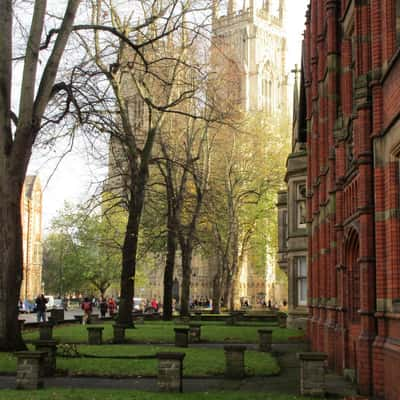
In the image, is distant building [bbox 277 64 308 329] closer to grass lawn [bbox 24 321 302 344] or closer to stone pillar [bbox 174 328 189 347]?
grass lawn [bbox 24 321 302 344]

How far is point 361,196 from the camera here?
13.2m

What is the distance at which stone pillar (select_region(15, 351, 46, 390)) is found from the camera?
525 inches

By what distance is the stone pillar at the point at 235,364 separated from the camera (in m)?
15.7

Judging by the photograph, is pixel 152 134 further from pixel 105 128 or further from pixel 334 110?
pixel 334 110

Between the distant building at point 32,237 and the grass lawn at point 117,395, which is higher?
the distant building at point 32,237

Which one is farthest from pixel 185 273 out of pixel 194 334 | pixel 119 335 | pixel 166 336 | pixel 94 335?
pixel 94 335

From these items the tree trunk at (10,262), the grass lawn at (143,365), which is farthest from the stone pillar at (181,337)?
the tree trunk at (10,262)

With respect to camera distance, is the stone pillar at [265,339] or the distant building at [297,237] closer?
the stone pillar at [265,339]

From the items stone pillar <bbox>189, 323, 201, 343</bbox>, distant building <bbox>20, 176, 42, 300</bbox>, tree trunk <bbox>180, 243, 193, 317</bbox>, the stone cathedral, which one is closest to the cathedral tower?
the stone cathedral

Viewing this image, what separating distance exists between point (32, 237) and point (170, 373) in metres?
91.0

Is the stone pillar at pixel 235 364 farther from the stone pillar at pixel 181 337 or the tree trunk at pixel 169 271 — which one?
the tree trunk at pixel 169 271

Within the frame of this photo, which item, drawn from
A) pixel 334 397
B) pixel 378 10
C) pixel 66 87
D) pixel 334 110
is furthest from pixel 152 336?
pixel 378 10

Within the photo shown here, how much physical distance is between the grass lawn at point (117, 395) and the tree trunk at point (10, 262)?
6.31 meters

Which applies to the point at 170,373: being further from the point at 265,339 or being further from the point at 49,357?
the point at 265,339
